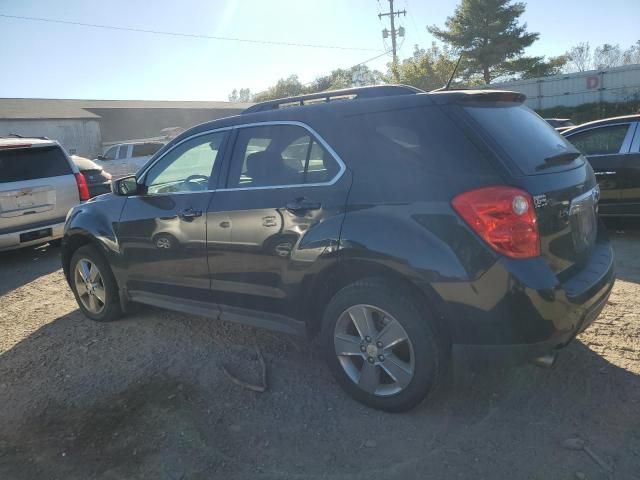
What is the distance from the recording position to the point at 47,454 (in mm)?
3014

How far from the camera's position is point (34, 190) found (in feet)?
24.3

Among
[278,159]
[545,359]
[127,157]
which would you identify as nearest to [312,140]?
[278,159]

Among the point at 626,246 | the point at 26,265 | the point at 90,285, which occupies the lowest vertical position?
the point at 626,246

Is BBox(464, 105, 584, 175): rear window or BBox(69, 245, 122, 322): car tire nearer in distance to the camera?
BBox(464, 105, 584, 175): rear window

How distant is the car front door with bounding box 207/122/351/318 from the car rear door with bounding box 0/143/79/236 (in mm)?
4805

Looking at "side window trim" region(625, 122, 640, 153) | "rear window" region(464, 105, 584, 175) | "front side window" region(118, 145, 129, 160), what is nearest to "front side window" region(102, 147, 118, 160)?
"front side window" region(118, 145, 129, 160)

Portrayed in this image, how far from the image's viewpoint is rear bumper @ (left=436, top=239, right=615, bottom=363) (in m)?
2.60

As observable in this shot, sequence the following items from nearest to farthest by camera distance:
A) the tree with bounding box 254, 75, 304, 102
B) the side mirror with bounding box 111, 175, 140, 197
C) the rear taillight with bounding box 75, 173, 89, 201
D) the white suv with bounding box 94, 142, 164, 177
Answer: the side mirror with bounding box 111, 175, 140, 197 < the rear taillight with bounding box 75, 173, 89, 201 < the white suv with bounding box 94, 142, 164, 177 < the tree with bounding box 254, 75, 304, 102

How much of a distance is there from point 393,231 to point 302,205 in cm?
63

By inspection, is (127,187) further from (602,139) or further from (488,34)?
(488,34)

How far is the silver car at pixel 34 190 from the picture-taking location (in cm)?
717

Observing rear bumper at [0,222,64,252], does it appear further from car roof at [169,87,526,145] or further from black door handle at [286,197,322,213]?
black door handle at [286,197,322,213]

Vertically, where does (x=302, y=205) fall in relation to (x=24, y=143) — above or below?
below

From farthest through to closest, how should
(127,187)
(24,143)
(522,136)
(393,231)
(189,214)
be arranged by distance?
(24,143) → (127,187) → (189,214) → (522,136) → (393,231)
